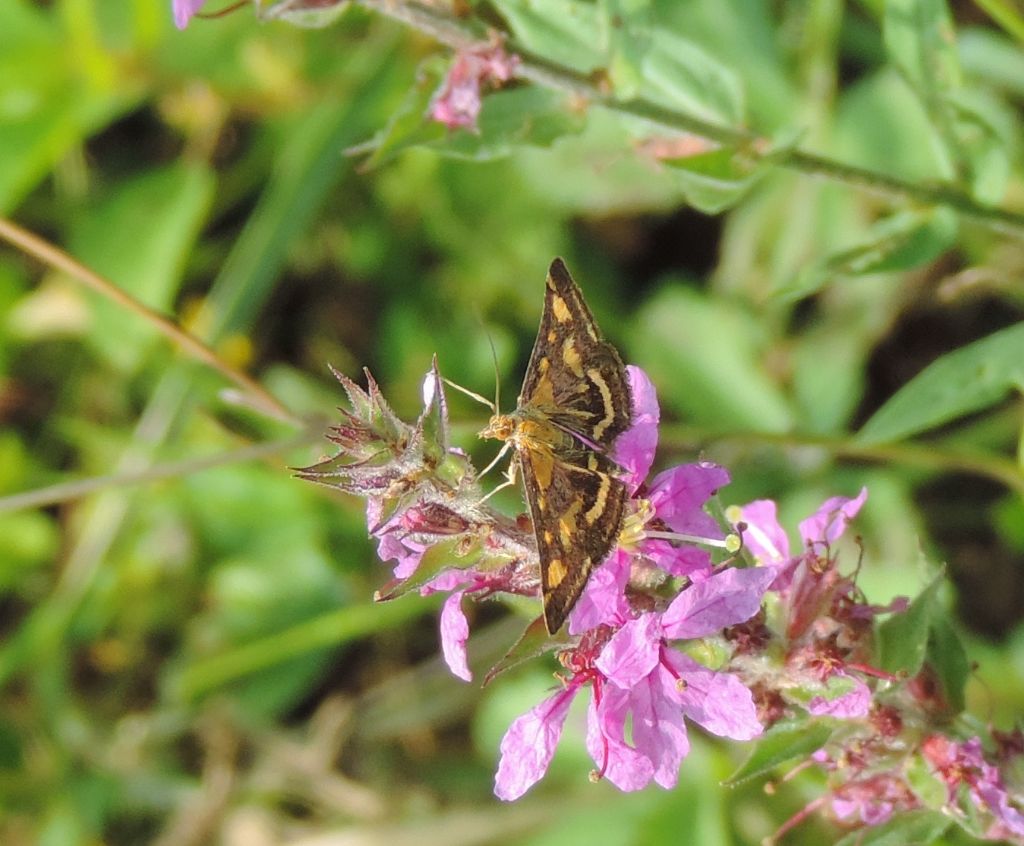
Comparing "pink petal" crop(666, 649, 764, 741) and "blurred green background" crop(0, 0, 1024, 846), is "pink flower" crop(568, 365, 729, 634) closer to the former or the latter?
"pink petal" crop(666, 649, 764, 741)

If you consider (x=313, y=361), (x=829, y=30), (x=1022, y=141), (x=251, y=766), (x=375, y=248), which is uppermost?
(x=829, y=30)

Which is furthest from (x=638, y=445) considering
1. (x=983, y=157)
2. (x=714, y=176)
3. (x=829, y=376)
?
(x=829, y=376)

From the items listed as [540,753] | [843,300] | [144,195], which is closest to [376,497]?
[540,753]

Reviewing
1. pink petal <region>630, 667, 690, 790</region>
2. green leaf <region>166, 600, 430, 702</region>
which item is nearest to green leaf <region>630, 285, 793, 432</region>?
green leaf <region>166, 600, 430, 702</region>

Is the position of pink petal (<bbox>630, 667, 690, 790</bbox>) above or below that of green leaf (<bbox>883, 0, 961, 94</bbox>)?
below

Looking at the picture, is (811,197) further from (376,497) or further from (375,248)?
(376,497)

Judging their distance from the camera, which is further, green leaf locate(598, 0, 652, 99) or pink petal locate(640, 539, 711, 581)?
green leaf locate(598, 0, 652, 99)

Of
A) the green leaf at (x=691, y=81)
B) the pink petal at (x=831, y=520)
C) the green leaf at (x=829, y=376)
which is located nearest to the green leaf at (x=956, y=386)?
the pink petal at (x=831, y=520)

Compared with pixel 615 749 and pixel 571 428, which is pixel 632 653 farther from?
pixel 571 428
